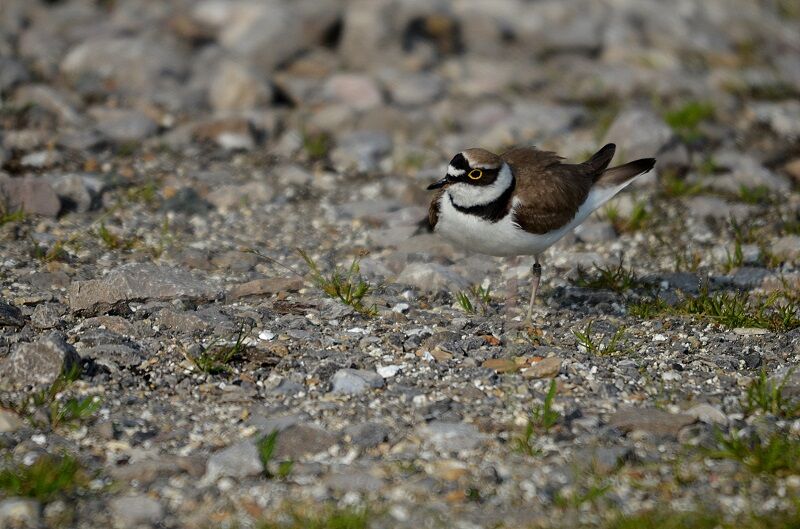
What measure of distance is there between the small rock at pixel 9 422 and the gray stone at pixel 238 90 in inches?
216

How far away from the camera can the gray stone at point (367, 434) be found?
16.5 ft

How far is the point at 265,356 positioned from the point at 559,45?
7229 millimetres

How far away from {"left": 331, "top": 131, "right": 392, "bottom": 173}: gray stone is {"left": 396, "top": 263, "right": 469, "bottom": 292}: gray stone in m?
2.35

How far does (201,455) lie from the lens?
16.1ft

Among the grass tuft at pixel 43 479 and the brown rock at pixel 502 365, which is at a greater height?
the brown rock at pixel 502 365

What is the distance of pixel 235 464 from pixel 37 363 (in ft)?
4.56

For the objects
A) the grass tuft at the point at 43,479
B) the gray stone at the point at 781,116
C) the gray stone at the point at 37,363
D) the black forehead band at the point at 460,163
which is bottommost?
the grass tuft at the point at 43,479

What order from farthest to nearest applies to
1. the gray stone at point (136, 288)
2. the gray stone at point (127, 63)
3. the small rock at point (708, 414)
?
the gray stone at point (127, 63) → the gray stone at point (136, 288) → the small rock at point (708, 414)

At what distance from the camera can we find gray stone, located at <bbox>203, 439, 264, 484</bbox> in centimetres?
473

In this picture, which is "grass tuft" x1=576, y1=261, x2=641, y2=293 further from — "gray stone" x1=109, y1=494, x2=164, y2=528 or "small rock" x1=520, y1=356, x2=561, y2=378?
"gray stone" x1=109, y1=494, x2=164, y2=528

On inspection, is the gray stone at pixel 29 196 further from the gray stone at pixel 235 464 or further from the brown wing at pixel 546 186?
the gray stone at pixel 235 464

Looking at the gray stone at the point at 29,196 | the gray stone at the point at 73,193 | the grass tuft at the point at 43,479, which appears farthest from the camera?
the gray stone at the point at 73,193

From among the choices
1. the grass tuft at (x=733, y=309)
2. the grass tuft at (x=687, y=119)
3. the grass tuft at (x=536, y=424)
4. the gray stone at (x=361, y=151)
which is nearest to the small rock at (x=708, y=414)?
the grass tuft at (x=536, y=424)

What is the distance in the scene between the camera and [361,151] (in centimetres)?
942
